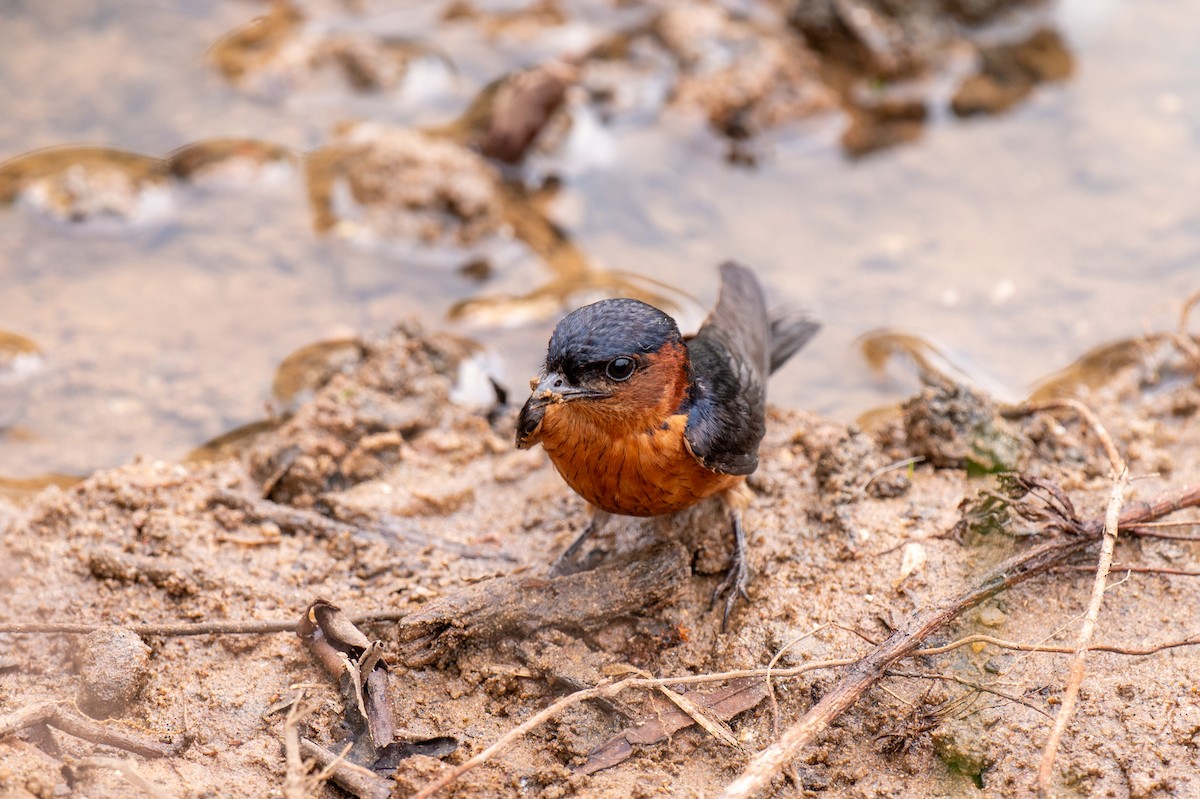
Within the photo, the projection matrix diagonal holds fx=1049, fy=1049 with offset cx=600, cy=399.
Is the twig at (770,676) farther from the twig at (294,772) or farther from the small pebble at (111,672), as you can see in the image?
the small pebble at (111,672)

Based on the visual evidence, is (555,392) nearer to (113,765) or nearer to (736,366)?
(736,366)

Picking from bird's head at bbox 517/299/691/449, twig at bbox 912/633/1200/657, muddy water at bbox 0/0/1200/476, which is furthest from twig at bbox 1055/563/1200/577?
muddy water at bbox 0/0/1200/476

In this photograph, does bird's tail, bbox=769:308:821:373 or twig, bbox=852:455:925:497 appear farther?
bird's tail, bbox=769:308:821:373

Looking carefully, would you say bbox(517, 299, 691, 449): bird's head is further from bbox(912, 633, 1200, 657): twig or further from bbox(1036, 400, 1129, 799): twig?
bbox(1036, 400, 1129, 799): twig

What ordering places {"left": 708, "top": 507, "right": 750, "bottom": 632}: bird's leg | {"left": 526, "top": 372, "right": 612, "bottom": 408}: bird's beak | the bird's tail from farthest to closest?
the bird's tail
{"left": 708, "top": 507, "right": 750, "bottom": 632}: bird's leg
{"left": 526, "top": 372, "right": 612, "bottom": 408}: bird's beak

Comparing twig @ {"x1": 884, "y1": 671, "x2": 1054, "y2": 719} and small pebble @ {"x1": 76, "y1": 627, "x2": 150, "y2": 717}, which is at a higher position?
small pebble @ {"x1": 76, "y1": 627, "x2": 150, "y2": 717}

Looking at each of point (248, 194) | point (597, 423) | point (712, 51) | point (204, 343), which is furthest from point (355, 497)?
point (712, 51)

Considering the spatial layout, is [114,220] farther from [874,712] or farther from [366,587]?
[874,712]

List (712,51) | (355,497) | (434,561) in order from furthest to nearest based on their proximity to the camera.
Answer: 1. (712,51)
2. (355,497)
3. (434,561)
